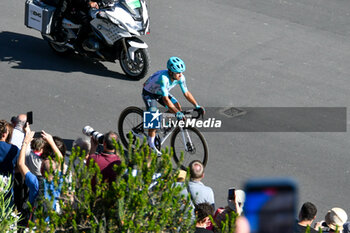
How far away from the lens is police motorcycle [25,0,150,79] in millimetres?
11531

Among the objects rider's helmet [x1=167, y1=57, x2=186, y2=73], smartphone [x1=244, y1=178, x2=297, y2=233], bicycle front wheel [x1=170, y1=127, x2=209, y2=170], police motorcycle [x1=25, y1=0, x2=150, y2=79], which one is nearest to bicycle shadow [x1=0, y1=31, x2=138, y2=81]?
police motorcycle [x1=25, y1=0, x2=150, y2=79]

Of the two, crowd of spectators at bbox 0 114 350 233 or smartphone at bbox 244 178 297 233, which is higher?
crowd of spectators at bbox 0 114 350 233

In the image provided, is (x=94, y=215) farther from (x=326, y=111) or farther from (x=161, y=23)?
(x=161, y=23)

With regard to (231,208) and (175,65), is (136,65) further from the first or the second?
(231,208)

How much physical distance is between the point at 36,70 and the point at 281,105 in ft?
18.0

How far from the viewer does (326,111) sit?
11.0 metres

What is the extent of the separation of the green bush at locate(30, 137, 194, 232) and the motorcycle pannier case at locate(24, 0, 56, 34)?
8.56 meters

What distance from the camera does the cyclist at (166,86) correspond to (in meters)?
8.30

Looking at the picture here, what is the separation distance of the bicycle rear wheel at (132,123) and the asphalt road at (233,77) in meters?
0.82

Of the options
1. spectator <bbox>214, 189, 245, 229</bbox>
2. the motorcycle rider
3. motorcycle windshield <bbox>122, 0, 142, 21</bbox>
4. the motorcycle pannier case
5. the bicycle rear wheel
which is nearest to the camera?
spectator <bbox>214, 189, 245, 229</bbox>

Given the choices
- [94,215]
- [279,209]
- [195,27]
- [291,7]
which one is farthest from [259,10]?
[279,209]

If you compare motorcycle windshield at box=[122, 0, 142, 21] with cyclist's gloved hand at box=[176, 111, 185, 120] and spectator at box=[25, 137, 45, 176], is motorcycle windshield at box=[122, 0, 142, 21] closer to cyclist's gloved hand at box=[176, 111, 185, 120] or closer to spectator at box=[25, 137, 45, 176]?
cyclist's gloved hand at box=[176, 111, 185, 120]

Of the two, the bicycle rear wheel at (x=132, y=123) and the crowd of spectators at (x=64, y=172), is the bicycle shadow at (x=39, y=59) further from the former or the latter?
the crowd of spectators at (x=64, y=172)

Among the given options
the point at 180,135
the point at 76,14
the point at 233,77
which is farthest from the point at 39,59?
the point at 180,135
